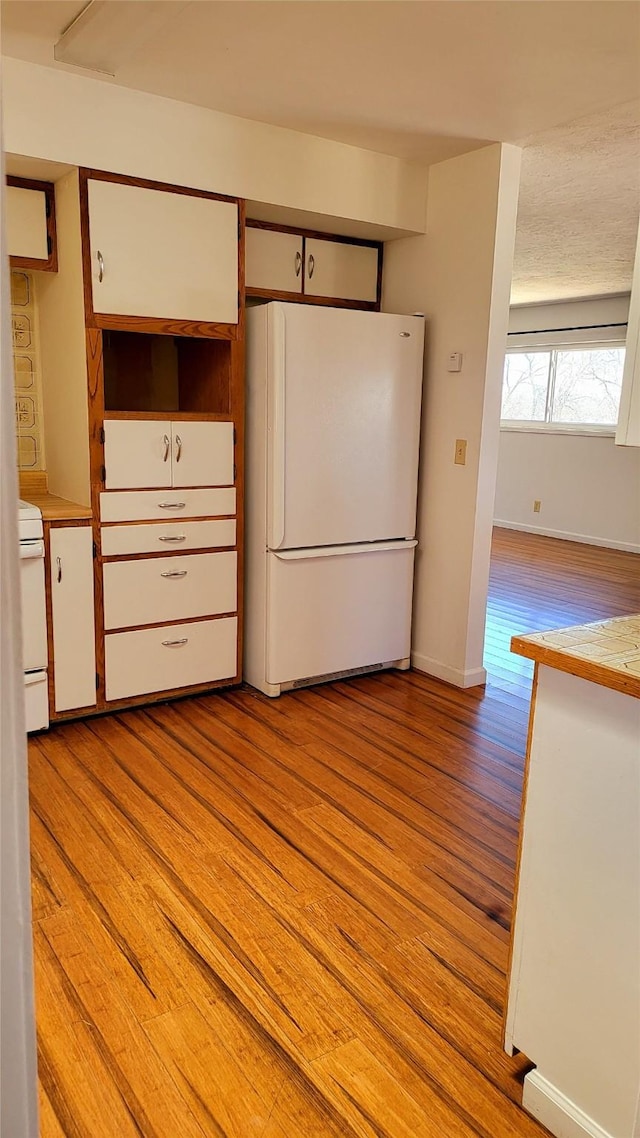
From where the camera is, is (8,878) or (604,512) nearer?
(8,878)

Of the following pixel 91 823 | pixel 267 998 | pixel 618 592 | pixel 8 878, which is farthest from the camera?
pixel 618 592

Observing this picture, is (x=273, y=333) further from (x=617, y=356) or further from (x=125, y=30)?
(x=617, y=356)

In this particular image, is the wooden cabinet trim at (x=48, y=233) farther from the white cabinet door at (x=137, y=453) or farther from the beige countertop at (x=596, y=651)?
the beige countertop at (x=596, y=651)

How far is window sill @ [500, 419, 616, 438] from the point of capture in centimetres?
760

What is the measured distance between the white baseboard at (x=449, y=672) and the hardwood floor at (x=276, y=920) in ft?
0.87

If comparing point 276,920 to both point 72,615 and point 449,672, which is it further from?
point 449,672

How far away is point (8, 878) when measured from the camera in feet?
2.60

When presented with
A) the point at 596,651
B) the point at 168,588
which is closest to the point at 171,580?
the point at 168,588

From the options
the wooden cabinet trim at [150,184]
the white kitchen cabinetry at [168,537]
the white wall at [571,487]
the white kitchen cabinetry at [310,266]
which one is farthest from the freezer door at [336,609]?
the white wall at [571,487]

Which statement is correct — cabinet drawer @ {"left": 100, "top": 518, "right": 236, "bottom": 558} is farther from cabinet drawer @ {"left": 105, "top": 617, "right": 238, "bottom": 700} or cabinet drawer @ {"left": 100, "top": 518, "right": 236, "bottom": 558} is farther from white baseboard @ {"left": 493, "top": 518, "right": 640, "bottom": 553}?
white baseboard @ {"left": 493, "top": 518, "right": 640, "bottom": 553}

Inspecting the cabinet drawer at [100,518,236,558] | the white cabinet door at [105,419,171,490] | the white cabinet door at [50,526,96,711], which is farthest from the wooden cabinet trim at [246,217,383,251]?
the white cabinet door at [50,526,96,711]

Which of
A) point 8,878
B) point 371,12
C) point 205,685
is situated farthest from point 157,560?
point 8,878

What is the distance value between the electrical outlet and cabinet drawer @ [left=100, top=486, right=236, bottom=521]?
1.07m

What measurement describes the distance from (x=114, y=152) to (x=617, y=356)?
6.03 m
